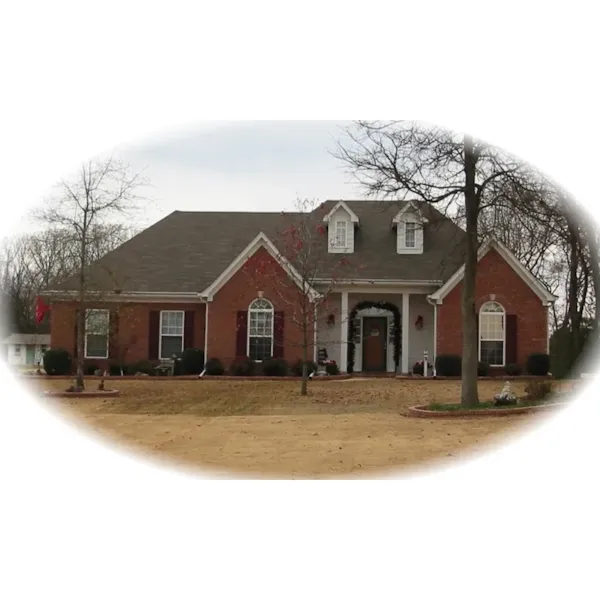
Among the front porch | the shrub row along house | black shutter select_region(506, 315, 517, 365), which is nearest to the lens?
the shrub row along house

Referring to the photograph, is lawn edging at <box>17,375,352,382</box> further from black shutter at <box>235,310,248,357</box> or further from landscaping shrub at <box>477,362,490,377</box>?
landscaping shrub at <box>477,362,490,377</box>

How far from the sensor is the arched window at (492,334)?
23.8m

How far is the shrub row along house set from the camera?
23562mm

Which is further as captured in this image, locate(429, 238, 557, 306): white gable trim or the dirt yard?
locate(429, 238, 557, 306): white gable trim

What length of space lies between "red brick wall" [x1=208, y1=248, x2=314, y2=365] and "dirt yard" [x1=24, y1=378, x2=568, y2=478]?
390 centimetres

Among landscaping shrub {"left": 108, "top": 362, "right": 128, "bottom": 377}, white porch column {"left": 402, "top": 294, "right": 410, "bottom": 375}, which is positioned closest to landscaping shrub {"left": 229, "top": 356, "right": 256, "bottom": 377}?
landscaping shrub {"left": 108, "top": 362, "right": 128, "bottom": 377}


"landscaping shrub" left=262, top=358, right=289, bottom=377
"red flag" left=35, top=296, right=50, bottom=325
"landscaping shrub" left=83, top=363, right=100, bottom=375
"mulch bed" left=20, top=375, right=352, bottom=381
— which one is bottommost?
"mulch bed" left=20, top=375, right=352, bottom=381

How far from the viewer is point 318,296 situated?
21688 mm

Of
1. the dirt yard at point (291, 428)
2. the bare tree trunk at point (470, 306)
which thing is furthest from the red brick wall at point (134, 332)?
the bare tree trunk at point (470, 306)

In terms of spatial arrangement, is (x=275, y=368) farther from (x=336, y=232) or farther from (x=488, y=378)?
(x=488, y=378)

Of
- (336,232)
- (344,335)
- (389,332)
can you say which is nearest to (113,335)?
(344,335)

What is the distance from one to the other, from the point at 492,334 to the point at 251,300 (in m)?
7.18

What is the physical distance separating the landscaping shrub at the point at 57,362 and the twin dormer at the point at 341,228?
28.6 feet

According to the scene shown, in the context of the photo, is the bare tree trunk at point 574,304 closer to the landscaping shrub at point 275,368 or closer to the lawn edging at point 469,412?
the lawn edging at point 469,412
